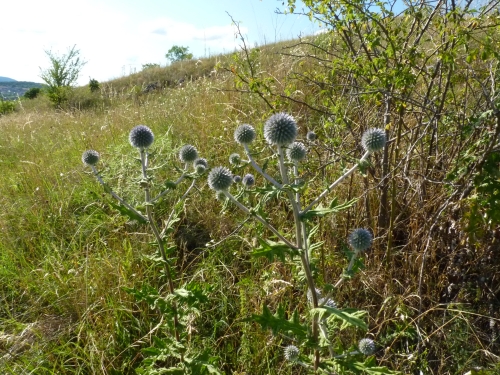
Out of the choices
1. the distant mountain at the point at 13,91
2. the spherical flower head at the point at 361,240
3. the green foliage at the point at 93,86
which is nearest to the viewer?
the spherical flower head at the point at 361,240

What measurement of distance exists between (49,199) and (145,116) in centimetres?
241

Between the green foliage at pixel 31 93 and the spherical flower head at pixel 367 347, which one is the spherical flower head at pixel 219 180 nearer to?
the spherical flower head at pixel 367 347

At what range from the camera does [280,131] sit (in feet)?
6.11

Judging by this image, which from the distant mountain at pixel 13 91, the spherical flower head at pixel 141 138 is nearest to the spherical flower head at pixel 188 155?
the spherical flower head at pixel 141 138

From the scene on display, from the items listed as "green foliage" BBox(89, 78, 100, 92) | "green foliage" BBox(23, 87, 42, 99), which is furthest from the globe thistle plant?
"green foliage" BBox(23, 87, 42, 99)

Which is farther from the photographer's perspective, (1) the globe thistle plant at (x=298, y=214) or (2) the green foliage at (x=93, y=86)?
(2) the green foliage at (x=93, y=86)

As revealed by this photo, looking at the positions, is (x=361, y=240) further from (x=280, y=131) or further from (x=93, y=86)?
(x=93, y=86)

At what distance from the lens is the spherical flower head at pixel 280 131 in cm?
185

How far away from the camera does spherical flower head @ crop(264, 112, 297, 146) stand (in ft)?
6.06

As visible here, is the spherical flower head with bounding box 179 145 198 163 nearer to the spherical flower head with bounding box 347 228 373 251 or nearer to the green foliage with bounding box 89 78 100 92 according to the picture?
the spherical flower head with bounding box 347 228 373 251

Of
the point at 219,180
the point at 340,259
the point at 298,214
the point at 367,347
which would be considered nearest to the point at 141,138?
the point at 219,180

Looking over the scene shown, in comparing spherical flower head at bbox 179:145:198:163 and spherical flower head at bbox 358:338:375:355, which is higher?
spherical flower head at bbox 179:145:198:163

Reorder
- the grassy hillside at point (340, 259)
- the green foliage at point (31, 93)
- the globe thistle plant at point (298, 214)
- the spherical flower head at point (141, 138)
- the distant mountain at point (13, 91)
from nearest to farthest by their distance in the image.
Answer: the globe thistle plant at point (298, 214)
the grassy hillside at point (340, 259)
the spherical flower head at point (141, 138)
the distant mountain at point (13, 91)
the green foliage at point (31, 93)

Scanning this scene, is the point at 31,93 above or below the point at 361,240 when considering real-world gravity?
above
